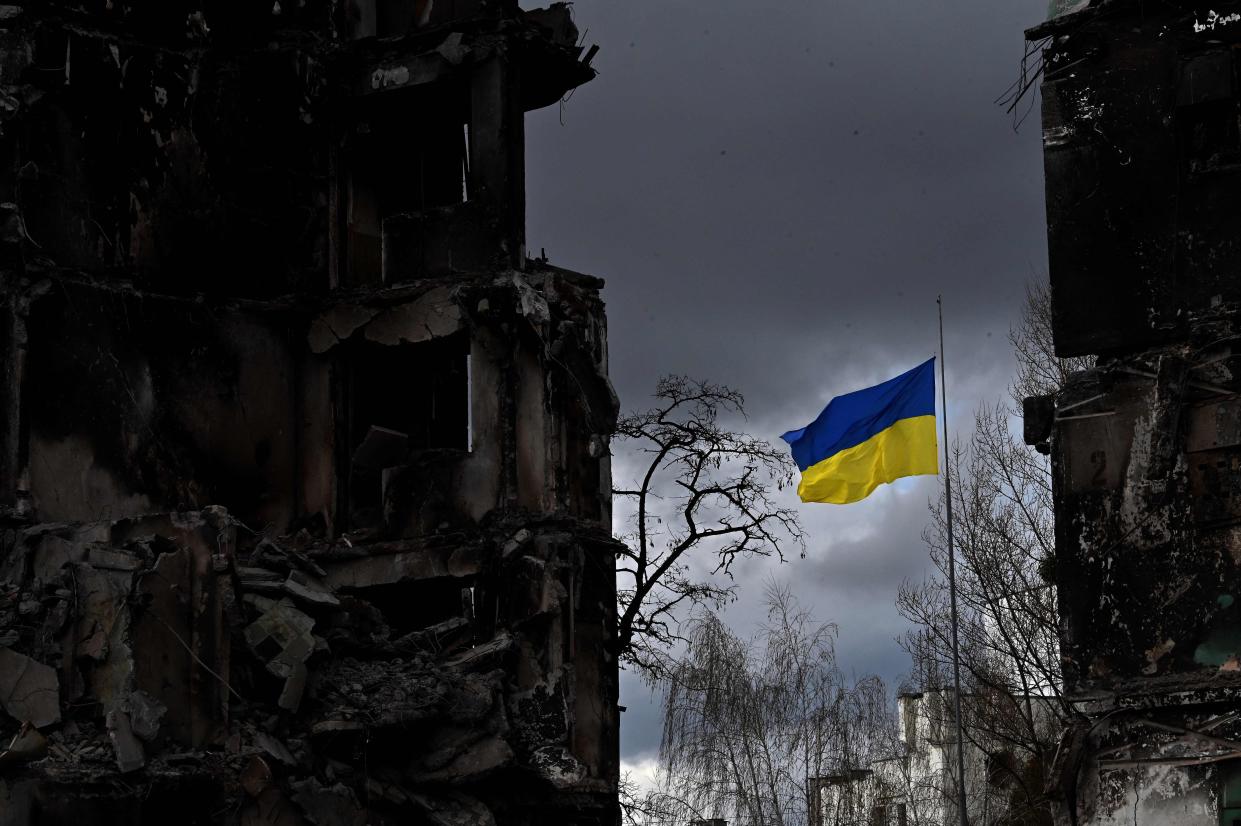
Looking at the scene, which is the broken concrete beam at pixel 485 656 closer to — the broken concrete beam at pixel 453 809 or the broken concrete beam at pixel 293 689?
the broken concrete beam at pixel 453 809

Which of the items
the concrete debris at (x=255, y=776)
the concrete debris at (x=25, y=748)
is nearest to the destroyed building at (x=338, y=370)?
the concrete debris at (x=255, y=776)

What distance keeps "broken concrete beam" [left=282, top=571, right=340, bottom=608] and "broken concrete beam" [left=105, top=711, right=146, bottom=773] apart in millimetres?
2857

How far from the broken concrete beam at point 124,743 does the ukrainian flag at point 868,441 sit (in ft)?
32.7

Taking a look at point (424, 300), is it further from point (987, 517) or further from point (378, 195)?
point (987, 517)

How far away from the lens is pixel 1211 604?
17.8 m

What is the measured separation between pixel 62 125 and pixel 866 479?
10963 mm

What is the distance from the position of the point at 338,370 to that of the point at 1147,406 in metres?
10.6

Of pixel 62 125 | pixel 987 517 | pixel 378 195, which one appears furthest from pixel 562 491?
pixel 987 517

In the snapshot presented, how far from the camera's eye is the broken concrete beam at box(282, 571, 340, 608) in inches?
745

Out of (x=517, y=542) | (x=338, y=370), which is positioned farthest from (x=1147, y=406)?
(x=338, y=370)

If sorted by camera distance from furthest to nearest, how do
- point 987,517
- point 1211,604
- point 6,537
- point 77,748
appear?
point 987,517
point 6,537
point 1211,604
point 77,748

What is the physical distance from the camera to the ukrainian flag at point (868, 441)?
23.5m

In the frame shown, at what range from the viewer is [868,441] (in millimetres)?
23703

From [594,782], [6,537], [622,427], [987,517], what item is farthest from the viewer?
[987,517]
